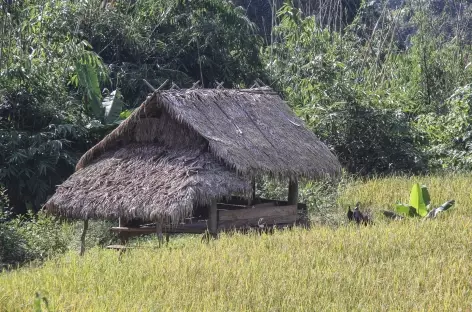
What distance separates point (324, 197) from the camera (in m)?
12.3

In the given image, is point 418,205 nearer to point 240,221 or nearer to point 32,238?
point 240,221

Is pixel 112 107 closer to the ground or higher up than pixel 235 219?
higher up

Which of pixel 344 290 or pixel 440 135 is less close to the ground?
pixel 440 135

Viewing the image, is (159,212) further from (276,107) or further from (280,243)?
(276,107)

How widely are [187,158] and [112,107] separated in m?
4.35

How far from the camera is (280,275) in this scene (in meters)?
5.80

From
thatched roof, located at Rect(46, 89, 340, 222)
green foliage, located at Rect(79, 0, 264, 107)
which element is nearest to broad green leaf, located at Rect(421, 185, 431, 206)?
thatched roof, located at Rect(46, 89, 340, 222)

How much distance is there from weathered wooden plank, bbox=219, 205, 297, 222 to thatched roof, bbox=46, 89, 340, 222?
0.45 meters

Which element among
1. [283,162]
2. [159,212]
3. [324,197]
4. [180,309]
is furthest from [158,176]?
[180,309]

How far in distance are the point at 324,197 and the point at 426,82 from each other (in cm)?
635

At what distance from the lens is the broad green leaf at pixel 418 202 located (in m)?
10.0

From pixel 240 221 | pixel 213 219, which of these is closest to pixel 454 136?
pixel 240 221

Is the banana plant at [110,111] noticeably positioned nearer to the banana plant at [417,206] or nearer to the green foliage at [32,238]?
the green foliage at [32,238]

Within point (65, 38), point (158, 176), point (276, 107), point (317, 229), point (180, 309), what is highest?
point (65, 38)
